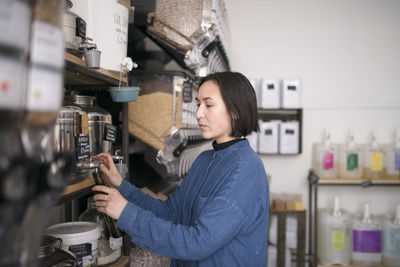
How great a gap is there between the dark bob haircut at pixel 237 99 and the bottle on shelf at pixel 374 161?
2.40 meters

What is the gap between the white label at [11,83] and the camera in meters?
0.35

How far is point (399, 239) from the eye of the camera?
310cm

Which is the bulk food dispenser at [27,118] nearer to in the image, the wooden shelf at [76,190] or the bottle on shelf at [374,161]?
the wooden shelf at [76,190]

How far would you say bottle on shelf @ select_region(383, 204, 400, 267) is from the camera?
3100 mm

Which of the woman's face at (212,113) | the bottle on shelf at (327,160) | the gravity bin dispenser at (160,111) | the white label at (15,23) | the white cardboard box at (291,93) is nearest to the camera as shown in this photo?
the white label at (15,23)

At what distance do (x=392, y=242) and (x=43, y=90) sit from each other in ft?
11.5

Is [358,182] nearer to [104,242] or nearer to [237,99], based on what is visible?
[237,99]

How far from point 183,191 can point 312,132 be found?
2.37 m

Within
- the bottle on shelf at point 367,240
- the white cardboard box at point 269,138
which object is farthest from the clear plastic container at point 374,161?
the white cardboard box at point 269,138

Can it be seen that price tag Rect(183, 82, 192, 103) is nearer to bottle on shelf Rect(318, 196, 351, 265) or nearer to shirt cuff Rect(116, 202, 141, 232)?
shirt cuff Rect(116, 202, 141, 232)

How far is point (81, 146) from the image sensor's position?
3.42 feet

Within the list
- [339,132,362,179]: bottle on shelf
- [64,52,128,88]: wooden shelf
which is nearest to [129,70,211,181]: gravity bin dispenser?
[64,52,128,88]: wooden shelf

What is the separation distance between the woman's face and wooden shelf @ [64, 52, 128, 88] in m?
0.35

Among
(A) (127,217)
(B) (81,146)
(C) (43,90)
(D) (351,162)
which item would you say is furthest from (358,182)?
(C) (43,90)
